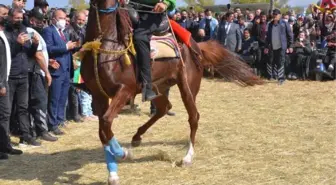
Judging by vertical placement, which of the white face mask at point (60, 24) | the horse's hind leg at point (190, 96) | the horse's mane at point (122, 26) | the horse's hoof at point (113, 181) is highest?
the horse's mane at point (122, 26)

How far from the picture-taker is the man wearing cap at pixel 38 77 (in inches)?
288

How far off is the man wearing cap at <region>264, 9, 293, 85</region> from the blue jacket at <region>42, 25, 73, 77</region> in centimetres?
762

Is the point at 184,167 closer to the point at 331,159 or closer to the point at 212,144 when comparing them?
the point at 212,144

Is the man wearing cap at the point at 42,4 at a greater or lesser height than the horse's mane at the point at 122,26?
greater

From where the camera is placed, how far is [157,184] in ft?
18.5

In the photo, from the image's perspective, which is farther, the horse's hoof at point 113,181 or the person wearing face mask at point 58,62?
the person wearing face mask at point 58,62

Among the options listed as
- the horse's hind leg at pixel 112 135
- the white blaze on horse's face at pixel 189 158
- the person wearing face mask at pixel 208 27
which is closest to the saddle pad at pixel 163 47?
the horse's hind leg at pixel 112 135

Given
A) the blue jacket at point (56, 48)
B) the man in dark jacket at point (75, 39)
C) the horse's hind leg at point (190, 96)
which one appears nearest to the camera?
the horse's hind leg at point (190, 96)

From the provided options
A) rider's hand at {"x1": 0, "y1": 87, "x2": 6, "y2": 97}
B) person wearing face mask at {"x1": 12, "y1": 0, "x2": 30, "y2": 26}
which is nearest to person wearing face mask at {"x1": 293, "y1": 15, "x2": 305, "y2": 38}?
person wearing face mask at {"x1": 12, "y1": 0, "x2": 30, "y2": 26}

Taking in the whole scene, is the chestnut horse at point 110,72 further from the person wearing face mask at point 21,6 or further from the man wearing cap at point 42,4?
the man wearing cap at point 42,4

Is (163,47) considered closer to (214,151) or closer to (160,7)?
(160,7)

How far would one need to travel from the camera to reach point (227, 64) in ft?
24.9

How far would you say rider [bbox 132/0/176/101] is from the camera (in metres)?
5.70

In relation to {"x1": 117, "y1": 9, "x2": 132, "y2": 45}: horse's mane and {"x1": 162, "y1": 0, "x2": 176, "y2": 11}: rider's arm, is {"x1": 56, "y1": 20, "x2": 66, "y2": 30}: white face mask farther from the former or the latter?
{"x1": 117, "y1": 9, "x2": 132, "y2": 45}: horse's mane
